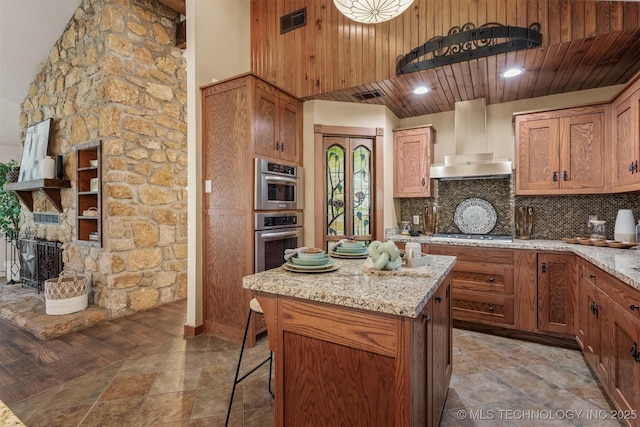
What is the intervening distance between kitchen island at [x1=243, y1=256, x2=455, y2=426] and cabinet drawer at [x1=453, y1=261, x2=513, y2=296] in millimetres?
1871

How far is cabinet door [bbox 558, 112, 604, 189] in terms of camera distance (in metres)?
2.94

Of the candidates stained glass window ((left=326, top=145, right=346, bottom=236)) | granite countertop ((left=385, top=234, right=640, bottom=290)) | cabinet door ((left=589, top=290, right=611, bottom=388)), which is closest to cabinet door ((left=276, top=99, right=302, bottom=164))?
stained glass window ((left=326, top=145, right=346, bottom=236))

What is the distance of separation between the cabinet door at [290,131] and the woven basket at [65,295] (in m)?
2.59

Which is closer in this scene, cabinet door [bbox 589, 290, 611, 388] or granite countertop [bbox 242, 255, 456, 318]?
granite countertop [bbox 242, 255, 456, 318]

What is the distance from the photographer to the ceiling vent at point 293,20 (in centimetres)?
343

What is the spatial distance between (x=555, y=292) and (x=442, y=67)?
2289 millimetres

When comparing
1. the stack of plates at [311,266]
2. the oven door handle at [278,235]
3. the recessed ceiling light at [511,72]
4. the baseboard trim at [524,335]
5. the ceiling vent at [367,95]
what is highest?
the ceiling vent at [367,95]

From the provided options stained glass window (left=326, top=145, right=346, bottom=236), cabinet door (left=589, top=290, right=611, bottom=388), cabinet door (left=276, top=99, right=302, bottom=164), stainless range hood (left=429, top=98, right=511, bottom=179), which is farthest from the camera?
stained glass window (left=326, top=145, right=346, bottom=236)

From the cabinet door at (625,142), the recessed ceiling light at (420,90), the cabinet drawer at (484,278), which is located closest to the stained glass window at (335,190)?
the recessed ceiling light at (420,90)

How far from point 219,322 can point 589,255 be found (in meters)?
3.12

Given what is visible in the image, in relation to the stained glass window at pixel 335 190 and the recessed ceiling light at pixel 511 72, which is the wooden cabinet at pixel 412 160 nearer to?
the stained glass window at pixel 335 190

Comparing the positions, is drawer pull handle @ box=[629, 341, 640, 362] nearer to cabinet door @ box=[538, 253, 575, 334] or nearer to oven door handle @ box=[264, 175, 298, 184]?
cabinet door @ box=[538, 253, 575, 334]

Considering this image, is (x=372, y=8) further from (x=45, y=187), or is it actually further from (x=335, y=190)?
(x=45, y=187)

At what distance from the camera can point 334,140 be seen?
366cm
